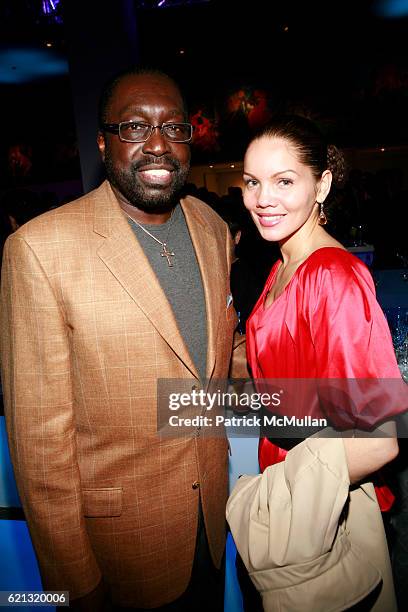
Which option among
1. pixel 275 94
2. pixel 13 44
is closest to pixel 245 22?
pixel 275 94

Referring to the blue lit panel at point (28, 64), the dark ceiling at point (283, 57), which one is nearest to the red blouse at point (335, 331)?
the dark ceiling at point (283, 57)

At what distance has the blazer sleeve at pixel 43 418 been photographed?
46.2 inches

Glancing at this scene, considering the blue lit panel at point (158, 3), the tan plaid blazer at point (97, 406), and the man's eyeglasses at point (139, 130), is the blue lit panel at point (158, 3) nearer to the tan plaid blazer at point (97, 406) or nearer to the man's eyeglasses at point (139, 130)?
the man's eyeglasses at point (139, 130)

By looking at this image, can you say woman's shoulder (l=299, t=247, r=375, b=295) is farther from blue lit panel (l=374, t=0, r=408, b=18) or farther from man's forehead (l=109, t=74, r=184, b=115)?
blue lit panel (l=374, t=0, r=408, b=18)

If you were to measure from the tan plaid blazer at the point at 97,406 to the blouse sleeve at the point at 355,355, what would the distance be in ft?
1.27

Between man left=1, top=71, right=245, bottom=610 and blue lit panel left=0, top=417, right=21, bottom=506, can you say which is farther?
blue lit panel left=0, top=417, right=21, bottom=506

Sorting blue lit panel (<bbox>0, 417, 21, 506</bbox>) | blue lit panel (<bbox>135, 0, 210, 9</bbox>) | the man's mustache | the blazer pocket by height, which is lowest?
blue lit panel (<bbox>0, 417, 21, 506</bbox>)

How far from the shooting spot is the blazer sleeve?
3.85 ft

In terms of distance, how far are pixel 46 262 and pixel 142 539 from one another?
2.97 feet

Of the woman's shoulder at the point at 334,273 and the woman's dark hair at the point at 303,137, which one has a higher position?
the woman's dark hair at the point at 303,137

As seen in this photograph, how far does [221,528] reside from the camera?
1.56 meters

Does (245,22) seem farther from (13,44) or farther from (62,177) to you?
(62,177)

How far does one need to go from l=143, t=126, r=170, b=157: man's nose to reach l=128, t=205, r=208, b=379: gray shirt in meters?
0.24

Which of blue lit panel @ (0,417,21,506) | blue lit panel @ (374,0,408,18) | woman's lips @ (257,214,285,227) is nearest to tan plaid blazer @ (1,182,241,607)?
woman's lips @ (257,214,285,227)
